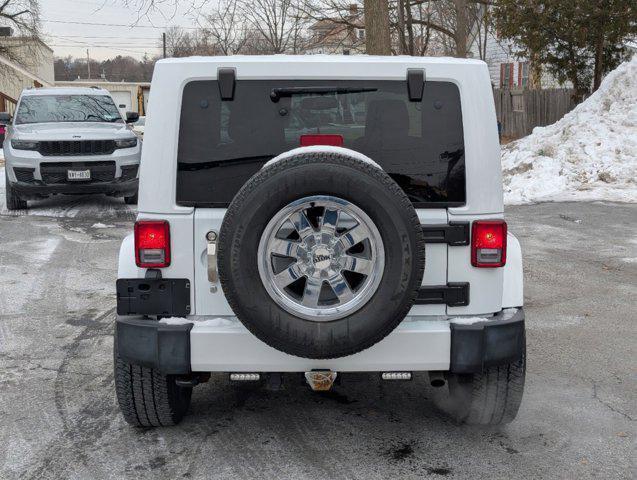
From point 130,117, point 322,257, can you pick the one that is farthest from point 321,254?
point 130,117

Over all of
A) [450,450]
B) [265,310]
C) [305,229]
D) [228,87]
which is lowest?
[450,450]

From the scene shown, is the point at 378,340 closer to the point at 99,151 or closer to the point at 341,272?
the point at 341,272

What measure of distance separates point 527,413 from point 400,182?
5.59ft

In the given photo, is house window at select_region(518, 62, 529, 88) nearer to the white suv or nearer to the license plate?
the white suv

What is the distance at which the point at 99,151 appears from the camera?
1298 cm

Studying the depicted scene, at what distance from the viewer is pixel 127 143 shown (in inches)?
522

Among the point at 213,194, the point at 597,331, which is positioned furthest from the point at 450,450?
the point at 597,331

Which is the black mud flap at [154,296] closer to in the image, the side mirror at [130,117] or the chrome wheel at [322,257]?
Answer: the chrome wheel at [322,257]

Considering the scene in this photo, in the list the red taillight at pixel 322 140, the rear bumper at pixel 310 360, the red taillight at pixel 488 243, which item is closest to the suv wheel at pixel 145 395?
the rear bumper at pixel 310 360

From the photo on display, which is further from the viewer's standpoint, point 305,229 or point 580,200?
Answer: point 580,200

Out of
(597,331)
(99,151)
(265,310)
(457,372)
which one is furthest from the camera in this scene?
(99,151)

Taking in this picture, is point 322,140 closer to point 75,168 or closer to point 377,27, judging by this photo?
point 75,168

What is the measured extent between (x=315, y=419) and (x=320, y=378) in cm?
78

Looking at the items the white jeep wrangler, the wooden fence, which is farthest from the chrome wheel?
the wooden fence
